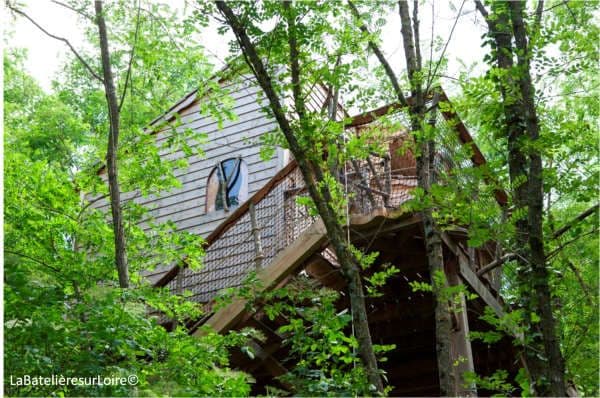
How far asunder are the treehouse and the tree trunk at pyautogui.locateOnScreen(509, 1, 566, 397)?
0.73 meters

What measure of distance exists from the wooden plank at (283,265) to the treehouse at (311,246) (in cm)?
1

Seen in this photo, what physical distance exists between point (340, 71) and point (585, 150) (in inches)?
75.4

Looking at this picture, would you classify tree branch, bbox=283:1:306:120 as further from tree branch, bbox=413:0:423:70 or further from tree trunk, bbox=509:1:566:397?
tree trunk, bbox=509:1:566:397

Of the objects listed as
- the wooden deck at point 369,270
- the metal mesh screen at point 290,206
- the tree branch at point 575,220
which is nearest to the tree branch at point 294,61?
the metal mesh screen at point 290,206

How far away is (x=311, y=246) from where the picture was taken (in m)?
7.16

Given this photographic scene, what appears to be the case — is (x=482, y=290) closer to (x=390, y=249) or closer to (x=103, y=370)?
(x=390, y=249)

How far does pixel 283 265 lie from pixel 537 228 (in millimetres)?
3787

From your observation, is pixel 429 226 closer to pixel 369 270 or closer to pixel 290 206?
pixel 369 270

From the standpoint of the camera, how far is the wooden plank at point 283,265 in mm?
7156

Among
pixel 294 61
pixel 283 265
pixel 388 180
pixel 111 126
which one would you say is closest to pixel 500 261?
pixel 388 180

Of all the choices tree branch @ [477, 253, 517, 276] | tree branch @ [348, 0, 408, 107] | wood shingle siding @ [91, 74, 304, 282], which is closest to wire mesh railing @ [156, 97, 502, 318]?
tree branch @ [348, 0, 408, 107]

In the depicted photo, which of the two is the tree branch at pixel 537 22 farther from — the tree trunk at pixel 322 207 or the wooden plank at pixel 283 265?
the wooden plank at pixel 283 265

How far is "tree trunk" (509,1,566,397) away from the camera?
3.69m

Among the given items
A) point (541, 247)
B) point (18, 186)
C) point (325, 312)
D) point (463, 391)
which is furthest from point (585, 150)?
point (18, 186)
